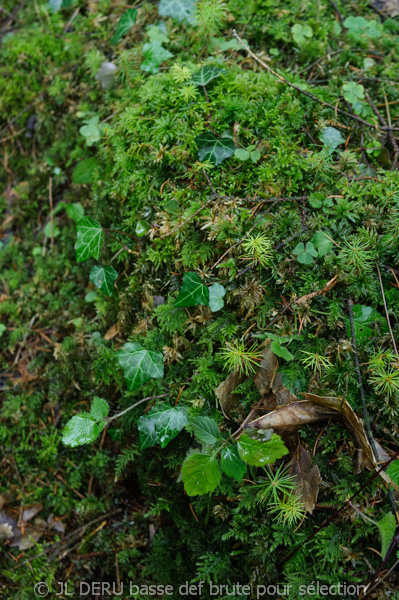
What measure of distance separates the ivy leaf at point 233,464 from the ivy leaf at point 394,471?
64cm

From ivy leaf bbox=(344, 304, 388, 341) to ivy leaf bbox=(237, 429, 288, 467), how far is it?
0.68 meters

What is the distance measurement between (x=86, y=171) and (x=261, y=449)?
2.38 m

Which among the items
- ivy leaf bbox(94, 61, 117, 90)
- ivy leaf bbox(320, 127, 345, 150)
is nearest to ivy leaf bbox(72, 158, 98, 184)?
ivy leaf bbox(94, 61, 117, 90)

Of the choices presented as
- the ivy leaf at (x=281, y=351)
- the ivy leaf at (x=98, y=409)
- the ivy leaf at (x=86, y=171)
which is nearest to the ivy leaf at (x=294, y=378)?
the ivy leaf at (x=281, y=351)

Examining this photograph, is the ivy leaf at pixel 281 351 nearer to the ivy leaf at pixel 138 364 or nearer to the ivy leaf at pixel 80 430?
the ivy leaf at pixel 138 364

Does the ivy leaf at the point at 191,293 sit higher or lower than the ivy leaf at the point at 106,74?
lower

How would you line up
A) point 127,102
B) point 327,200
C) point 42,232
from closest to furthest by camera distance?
1. point 327,200
2. point 127,102
3. point 42,232

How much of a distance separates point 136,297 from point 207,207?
758 mm

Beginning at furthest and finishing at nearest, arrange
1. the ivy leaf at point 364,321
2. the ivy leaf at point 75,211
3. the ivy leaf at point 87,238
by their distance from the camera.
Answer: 1. the ivy leaf at point 75,211
2. the ivy leaf at point 87,238
3. the ivy leaf at point 364,321

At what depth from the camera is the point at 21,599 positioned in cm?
246

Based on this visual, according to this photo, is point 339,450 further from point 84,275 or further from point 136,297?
point 84,275

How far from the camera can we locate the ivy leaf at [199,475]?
174 centimetres

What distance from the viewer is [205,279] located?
7.11ft

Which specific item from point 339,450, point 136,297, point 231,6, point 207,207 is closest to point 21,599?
point 136,297
